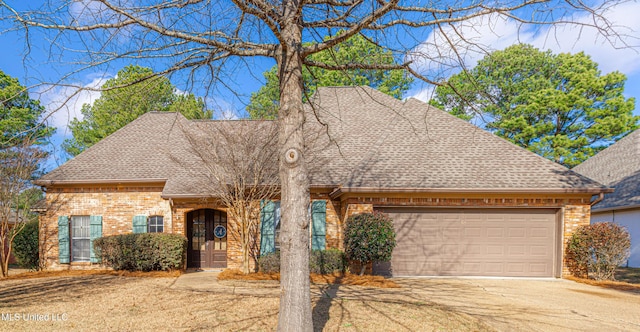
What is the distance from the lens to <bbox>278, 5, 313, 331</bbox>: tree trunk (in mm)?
3793

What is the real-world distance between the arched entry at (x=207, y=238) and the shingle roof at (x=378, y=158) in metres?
1.23

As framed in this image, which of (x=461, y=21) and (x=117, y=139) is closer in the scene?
(x=461, y=21)

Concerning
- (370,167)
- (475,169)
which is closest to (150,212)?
(370,167)

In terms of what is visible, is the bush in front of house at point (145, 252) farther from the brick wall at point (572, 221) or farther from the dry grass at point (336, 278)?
the brick wall at point (572, 221)

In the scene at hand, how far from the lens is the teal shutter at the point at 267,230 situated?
1048cm

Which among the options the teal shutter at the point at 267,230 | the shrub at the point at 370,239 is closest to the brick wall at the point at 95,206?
the teal shutter at the point at 267,230

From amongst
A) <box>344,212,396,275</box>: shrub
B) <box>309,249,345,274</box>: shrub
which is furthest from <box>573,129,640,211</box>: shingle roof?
<box>309,249,345,274</box>: shrub

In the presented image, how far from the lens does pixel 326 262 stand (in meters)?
9.05

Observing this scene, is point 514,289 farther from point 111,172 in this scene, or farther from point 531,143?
point 531,143

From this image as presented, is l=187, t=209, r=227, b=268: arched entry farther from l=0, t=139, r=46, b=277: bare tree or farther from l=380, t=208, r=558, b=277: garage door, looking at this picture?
l=380, t=208, r=558, b=277: garage door

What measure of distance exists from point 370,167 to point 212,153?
464 cm

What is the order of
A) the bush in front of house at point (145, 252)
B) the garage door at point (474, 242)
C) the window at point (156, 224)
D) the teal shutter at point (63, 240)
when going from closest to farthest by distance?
1. the bush in front of house at point (145, 252)
2. the garage door at point (474, 242)
3. the teal shutter at point (63, 240)
4. the window at point (156, 224)

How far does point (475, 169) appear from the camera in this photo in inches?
392

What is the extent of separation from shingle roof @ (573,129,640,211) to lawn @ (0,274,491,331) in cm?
1245
